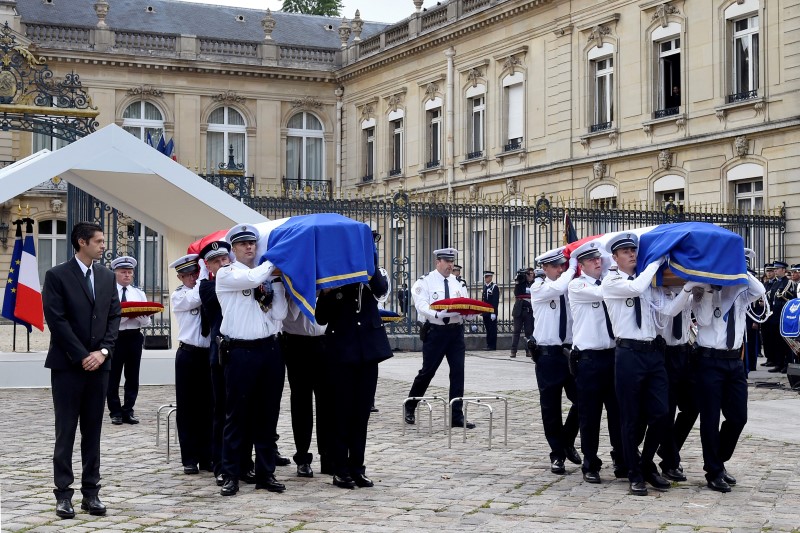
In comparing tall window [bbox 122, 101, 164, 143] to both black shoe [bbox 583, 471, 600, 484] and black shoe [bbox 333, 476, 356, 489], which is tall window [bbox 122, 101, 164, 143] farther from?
black shoe [bbox 583, 471, 600, 484]

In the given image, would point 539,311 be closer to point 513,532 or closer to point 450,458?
point 450,458

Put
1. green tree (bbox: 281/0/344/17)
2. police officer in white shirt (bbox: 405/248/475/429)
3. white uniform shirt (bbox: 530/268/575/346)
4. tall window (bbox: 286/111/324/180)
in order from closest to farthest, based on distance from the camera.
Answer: white uniform shirt (bbox: 530/268/575/346), police officer in white shirt (bbox: 405/248/475/429), tall window (bbox: 286/111/324/180), green tree (bbox: 281/0/344/17)

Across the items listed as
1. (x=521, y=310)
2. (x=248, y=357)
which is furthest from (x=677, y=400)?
→ (x=521, y=310)

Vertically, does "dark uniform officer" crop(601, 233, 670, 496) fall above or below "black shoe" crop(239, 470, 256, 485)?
above

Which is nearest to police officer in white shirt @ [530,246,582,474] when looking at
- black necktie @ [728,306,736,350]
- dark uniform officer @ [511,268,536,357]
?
black necktie @ [728,306,736,350]

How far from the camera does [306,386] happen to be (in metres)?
9.45

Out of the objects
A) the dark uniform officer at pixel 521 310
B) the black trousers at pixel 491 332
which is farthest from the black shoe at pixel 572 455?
the black trousers at pixel 491 332

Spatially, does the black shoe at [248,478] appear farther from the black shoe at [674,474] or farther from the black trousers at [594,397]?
the black shoe at [674,474]

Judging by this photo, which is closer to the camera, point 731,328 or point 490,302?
point 731,328

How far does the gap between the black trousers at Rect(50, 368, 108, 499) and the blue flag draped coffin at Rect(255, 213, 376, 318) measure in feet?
4.84

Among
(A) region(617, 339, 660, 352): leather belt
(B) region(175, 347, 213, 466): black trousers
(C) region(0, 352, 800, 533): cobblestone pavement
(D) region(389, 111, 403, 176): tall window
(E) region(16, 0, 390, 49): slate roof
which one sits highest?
(E) region(16, 0, 390, 49): slate roof

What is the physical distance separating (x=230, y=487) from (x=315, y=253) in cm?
176

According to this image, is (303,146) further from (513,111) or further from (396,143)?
(513,111)

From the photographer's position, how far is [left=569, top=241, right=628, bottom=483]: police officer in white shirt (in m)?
9.17
